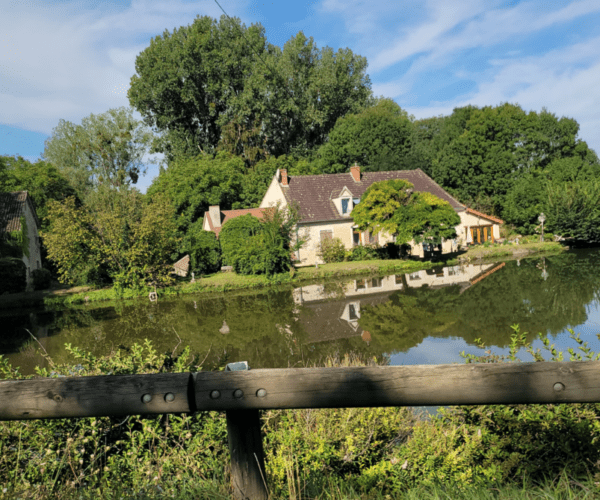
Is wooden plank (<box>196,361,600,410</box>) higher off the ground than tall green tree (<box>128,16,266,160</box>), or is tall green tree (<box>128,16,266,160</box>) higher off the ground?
tall green tree (<box>128,16,266,160</box>)

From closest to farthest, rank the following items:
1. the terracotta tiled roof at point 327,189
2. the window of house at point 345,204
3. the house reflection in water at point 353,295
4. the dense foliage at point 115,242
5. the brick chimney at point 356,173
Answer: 1. the house reflection in water at point 353,295
2. the dense foliage at point 115,242
3. the terracotta tiled roof at point 327,189
4. the window of house at point 345,204
5. the brick chimney at point 356,173

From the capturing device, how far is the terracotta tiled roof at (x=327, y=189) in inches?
1272

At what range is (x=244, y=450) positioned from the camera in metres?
2.16

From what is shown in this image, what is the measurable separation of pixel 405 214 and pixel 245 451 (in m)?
26.4

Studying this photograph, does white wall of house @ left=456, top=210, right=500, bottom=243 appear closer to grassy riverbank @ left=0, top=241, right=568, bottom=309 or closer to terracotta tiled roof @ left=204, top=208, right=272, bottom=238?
grassy riverbank @ left=0, top=241, right=568, bottom=309

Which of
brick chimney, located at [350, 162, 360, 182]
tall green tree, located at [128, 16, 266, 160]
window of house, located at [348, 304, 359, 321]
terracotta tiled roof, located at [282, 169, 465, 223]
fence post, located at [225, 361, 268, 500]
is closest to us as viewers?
fence post, located at [225, 361, 268, 500]

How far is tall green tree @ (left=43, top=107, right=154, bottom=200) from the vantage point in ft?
149

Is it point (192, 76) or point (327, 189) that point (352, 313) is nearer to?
point (327, 189)

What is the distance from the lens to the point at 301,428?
461 cm

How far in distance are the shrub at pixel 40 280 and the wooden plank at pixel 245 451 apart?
31.7 m

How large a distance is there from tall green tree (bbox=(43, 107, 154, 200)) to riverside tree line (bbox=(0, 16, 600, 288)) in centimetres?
13

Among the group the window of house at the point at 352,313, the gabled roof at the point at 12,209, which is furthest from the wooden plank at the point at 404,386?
the gabled roof at the point at 12,209

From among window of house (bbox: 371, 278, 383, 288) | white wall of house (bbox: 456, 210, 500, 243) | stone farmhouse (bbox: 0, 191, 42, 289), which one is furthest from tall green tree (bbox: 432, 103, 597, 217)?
stone farmhouse (bbox: 0, 191, 42, 289)

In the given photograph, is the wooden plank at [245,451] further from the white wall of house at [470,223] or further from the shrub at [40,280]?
the white wall of house at [470,223]
